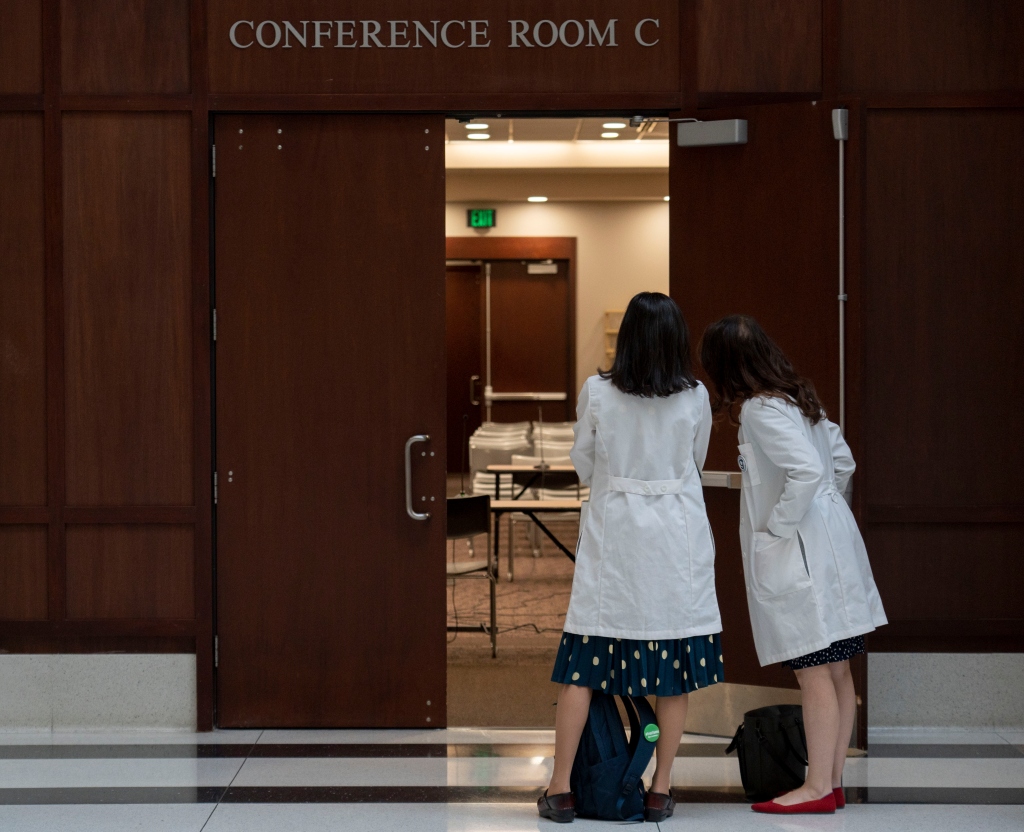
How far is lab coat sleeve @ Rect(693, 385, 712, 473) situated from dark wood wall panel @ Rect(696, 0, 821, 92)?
164cm

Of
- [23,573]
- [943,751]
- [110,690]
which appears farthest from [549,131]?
[943,751]

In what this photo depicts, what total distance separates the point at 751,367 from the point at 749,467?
0.30m

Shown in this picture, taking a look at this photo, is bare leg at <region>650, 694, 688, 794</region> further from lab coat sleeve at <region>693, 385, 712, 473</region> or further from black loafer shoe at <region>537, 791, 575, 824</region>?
lab coat sleeve at <region>693, 385, 712, 473</region>

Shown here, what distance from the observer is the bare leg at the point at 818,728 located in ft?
11.3

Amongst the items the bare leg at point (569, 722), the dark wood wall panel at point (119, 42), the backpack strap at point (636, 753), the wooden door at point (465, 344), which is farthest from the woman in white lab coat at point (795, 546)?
the wooden door at point (465, 344)

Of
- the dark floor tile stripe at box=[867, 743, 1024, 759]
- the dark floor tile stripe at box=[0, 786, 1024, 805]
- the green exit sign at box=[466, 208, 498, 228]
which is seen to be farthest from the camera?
the green exit sign at box=[466, 208, 498, 228]

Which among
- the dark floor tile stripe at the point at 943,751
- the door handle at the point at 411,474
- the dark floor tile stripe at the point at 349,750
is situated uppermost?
the door handle at the point at 411,474

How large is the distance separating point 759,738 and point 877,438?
56.0 inches

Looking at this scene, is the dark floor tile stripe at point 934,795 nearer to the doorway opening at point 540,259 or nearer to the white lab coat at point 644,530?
the white lab coat at point 644,530

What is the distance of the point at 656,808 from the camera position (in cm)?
346

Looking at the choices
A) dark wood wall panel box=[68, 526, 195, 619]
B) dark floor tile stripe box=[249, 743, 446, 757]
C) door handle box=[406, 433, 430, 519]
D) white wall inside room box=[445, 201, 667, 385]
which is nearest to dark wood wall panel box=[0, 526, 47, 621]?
dark wood wall panel box=[68, 526, 195, 619]

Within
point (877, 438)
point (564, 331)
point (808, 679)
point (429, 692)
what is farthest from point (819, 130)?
point (564, 331)

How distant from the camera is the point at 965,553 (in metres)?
4.52

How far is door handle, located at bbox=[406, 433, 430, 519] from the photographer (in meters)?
4.51
